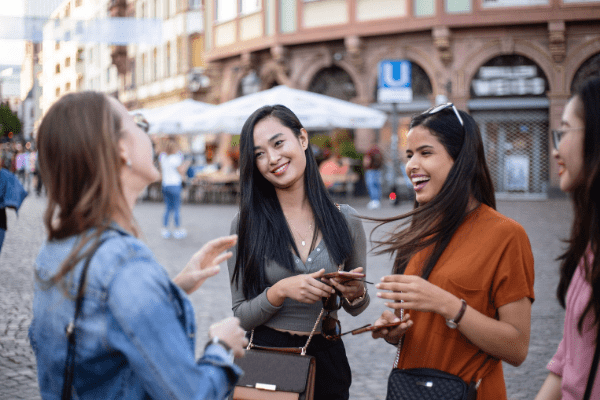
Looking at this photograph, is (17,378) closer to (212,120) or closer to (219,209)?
(212,120)

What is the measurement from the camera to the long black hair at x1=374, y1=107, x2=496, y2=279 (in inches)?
91.4

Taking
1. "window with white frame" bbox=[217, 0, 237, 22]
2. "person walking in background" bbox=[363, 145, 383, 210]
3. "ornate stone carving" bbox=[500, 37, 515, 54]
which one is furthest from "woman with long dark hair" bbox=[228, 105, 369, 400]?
"window with white frame" bbox=[217, 0, 237, 22]

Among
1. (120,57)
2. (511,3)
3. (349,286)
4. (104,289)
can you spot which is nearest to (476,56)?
(511,3)

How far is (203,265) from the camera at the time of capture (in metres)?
2.04

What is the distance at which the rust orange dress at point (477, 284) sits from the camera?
2.16 metres

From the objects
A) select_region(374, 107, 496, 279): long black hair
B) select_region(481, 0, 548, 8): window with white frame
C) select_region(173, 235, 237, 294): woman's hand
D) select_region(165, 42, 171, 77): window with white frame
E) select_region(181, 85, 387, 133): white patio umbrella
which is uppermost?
select_region(165, 42, 171, 77): window with white frame

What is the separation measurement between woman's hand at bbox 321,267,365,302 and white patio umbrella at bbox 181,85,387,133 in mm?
14808

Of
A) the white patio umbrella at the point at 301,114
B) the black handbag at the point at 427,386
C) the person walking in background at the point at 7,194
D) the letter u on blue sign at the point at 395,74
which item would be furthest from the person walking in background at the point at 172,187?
the black handbag at the point at 427,386

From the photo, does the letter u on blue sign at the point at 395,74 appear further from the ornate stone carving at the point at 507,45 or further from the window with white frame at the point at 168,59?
the window with white frame at the point at 168,59

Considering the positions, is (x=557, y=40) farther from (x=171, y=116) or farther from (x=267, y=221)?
(x=267, y=221)

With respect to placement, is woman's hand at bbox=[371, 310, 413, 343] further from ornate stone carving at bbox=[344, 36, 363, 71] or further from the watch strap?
ornate stone carving at bbox=[344, 36, 363, 71]

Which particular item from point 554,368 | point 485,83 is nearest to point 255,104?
point 485,83

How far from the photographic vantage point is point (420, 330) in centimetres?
230

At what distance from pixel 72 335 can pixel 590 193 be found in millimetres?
1266
